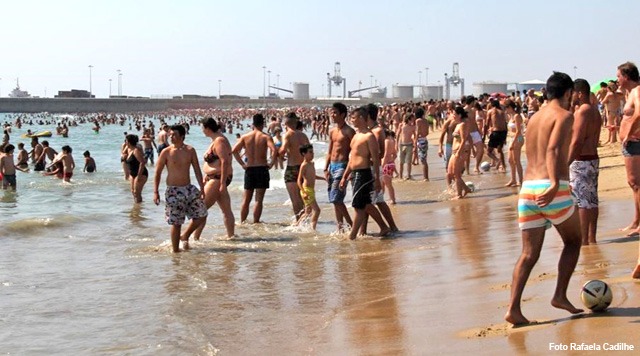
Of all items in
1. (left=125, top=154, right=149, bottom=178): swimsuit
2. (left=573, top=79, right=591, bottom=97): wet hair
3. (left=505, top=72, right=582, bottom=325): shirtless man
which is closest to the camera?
(left=505, top=72, right=582, bottom=325): shirtless man

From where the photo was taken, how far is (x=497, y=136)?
17734 mm

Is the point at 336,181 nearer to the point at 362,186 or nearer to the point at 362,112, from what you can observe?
the point at 362,186

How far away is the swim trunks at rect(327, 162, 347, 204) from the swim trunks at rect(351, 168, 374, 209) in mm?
351

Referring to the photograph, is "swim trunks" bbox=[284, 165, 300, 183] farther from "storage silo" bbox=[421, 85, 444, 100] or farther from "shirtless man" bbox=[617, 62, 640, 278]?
"storage silo" bbox=[421, 85, 444, 100]

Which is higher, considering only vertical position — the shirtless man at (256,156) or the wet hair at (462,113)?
the wet hair at (462,113)

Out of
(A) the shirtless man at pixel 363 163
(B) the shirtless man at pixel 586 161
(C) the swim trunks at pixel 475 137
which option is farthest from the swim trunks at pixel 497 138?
(B) the shirtless man at pixel 586 161

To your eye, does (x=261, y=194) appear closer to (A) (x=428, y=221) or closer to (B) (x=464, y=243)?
(A) (x=428, y=221)

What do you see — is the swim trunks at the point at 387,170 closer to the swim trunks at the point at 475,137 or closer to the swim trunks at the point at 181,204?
the swim trunks at the point at 475,137

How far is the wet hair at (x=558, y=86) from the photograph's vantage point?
528 cm

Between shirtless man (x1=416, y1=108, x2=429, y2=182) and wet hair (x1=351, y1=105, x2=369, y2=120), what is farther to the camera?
shirtless man (x1=416, y1=108, x2=429, y2=182)

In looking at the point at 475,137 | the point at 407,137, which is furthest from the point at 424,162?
the point at 475,137

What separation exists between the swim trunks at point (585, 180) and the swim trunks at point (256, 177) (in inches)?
232

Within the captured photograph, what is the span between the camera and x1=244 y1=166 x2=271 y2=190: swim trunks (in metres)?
12.7

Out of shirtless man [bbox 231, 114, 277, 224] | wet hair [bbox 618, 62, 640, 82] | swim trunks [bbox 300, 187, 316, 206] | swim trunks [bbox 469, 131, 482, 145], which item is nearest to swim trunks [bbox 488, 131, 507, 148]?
swim trunks [bbox 469, 131, 482, 145]
